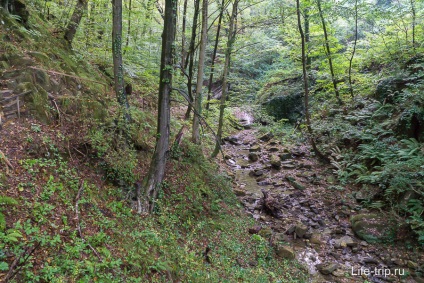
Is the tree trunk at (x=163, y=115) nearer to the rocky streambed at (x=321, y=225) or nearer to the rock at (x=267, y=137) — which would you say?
the rocky streambed at (x=321, y=225)

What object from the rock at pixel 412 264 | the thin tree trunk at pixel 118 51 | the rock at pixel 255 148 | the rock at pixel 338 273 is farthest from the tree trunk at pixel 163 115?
the rock at pixel 255 148

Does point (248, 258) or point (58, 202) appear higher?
point (58, 202)

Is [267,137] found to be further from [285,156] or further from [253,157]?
[285,156]

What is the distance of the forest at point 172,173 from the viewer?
386cm

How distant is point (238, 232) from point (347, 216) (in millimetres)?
3929

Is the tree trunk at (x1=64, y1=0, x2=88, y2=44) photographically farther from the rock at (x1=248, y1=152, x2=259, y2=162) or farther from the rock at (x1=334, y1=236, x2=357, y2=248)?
the rock at (x1=248, y1=152, x2=259, y2=162)

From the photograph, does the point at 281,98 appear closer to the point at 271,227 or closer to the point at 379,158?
the point at 379,158

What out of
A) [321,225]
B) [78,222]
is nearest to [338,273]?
[321,225]

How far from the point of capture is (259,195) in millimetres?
10320

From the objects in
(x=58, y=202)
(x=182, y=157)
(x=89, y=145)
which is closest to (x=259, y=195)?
(x=182, y=157)

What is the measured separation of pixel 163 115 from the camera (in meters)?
5.69

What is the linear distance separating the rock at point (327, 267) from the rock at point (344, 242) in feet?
2.82

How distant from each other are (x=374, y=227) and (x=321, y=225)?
4.77 feet

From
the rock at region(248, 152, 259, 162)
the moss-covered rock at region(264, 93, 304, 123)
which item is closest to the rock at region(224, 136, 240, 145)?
the rock at region(248, 152, 259, 162)
